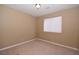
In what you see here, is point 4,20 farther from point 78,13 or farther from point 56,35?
point 78,13

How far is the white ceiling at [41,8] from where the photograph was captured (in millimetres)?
1414

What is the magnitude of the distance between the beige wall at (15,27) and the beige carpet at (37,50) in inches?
5.3

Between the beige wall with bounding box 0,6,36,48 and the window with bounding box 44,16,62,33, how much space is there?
28 cm

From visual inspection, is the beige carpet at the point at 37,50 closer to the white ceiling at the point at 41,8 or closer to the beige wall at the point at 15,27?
the beige wall at the point at 15,27

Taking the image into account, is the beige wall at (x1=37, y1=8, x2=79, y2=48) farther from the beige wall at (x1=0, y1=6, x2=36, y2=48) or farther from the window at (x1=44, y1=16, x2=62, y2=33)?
the beige wall at (x1=0, y1=6, x2=36, y2=48)

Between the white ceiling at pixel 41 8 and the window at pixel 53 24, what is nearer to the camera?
the white ceiling at pixel 41 8

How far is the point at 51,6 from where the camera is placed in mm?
1443

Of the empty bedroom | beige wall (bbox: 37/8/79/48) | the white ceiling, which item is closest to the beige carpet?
the empty bedroom

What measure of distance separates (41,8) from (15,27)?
61 centimetres

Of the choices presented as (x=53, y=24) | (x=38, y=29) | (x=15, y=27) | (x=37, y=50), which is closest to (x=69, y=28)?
(x=53, y=24)

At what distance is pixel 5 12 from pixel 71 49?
1421mm

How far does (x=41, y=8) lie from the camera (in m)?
1.46

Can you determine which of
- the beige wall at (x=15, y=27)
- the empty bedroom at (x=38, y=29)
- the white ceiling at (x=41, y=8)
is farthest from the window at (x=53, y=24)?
the beige wall at (x=15, y=27)
